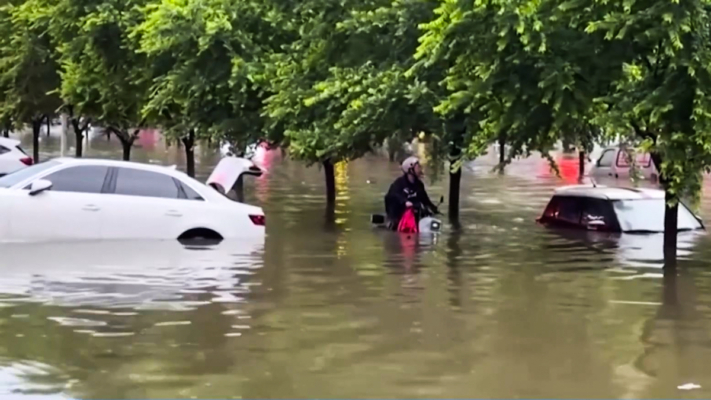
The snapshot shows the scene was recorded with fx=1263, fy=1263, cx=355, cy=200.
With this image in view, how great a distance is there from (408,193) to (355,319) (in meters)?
9.56

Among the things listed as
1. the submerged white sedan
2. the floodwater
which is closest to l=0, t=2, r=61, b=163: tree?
the submerged white sedan

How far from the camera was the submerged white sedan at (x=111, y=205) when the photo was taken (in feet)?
53.2

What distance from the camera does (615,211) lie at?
850 inches

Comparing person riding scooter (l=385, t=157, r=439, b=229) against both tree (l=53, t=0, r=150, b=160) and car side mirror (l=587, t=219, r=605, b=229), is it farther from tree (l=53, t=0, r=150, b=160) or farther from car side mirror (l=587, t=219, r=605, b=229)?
tree (l=53, t=0, r=150, b=160)

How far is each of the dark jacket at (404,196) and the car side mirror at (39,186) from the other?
664 cm

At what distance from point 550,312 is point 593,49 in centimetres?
412

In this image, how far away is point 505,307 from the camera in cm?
1266

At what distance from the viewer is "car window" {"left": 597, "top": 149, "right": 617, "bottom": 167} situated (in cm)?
4462

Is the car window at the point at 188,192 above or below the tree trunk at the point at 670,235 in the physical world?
above

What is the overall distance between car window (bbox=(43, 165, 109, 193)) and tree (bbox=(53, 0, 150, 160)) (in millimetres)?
8564

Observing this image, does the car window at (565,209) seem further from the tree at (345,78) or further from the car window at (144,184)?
the car window at (144,184)

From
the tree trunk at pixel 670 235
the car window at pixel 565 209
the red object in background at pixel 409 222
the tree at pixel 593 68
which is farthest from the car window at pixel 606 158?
the tree at pixel 593 68

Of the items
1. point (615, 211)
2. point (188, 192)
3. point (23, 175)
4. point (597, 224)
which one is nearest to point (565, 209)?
point (597, 224)

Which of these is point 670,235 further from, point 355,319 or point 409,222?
point 355,319
